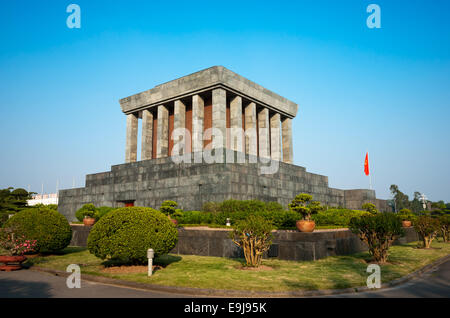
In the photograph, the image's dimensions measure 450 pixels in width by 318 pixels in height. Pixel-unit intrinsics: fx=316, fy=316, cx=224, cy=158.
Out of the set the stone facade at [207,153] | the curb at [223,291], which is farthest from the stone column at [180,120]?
the curb at [223,291]

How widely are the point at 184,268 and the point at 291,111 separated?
3300 centimetres

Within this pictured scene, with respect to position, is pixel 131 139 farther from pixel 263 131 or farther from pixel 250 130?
pixel 263 131

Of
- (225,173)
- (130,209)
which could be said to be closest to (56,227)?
(130,209)

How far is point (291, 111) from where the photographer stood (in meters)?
41.1

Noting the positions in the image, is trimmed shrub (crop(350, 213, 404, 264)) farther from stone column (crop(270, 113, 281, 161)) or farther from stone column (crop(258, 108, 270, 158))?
stone column (crop(270, 113, 281, 161))

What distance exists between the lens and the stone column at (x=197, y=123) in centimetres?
3058

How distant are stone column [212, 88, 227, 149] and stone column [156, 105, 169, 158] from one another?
7.07 meters

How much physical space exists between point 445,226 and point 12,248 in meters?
25.9

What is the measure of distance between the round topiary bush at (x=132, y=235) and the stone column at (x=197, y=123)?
1918cm

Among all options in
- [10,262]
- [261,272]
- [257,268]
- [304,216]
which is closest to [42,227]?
[10,262]

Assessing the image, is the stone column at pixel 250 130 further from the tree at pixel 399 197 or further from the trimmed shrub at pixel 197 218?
the tree at pixel 399 197

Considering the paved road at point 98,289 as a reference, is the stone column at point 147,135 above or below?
above

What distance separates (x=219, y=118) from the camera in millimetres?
30125

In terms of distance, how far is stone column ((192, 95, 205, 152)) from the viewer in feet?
100
